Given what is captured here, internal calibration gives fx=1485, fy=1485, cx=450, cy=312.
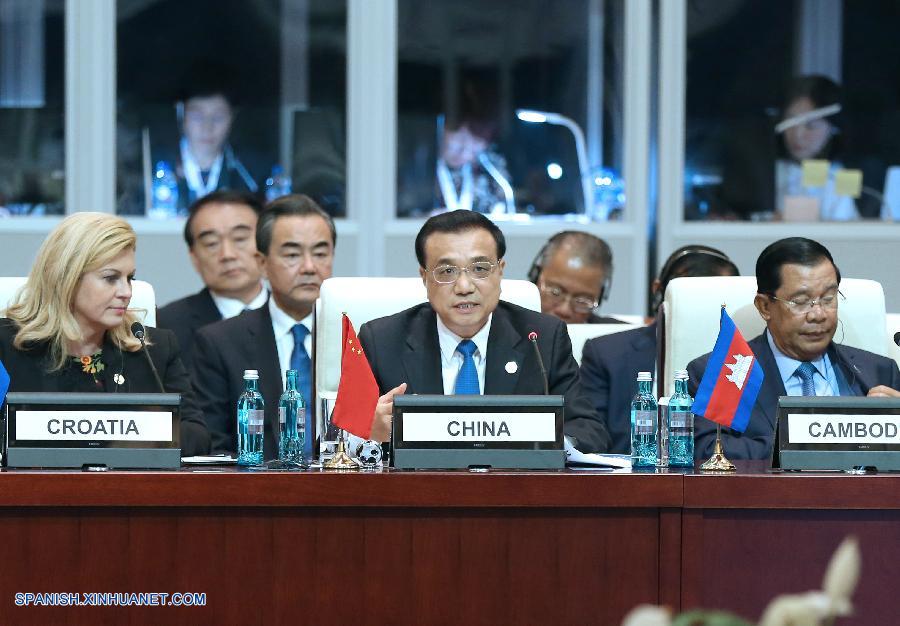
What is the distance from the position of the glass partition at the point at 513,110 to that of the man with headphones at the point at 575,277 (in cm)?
171

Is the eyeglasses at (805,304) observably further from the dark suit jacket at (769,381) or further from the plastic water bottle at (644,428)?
the plastic water bottle at (644,428)

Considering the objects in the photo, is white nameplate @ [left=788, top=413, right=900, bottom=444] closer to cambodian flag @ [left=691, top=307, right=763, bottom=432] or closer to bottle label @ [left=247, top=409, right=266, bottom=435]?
cambodian flag @ [left=691, top=307, right=763, bottom=432]

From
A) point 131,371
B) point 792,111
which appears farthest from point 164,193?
point 131,371

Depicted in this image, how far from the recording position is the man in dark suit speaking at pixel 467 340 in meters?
3.59

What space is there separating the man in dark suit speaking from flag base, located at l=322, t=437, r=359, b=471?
0.58 m

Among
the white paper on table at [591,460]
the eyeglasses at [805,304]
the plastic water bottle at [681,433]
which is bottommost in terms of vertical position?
the white paper on table at [591,460]

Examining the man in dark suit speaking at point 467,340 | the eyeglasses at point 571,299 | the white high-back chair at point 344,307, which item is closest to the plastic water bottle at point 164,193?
the eyeglasses at point 571,299

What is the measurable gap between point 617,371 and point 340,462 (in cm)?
166

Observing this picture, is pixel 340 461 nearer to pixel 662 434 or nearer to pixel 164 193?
pixel 662 434

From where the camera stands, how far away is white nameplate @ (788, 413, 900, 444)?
2941 mm

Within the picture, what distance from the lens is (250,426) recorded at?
3107 millimetres

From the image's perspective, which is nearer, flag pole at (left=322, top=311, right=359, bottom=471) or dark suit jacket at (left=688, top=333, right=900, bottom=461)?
flag pole at (left=322, top=311, right=359, bottom=471)

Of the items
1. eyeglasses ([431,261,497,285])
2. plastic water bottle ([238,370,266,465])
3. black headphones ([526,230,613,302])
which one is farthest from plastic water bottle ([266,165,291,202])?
plastic water bottle ([238,370,266,465])

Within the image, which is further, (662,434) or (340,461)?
(662,434)
